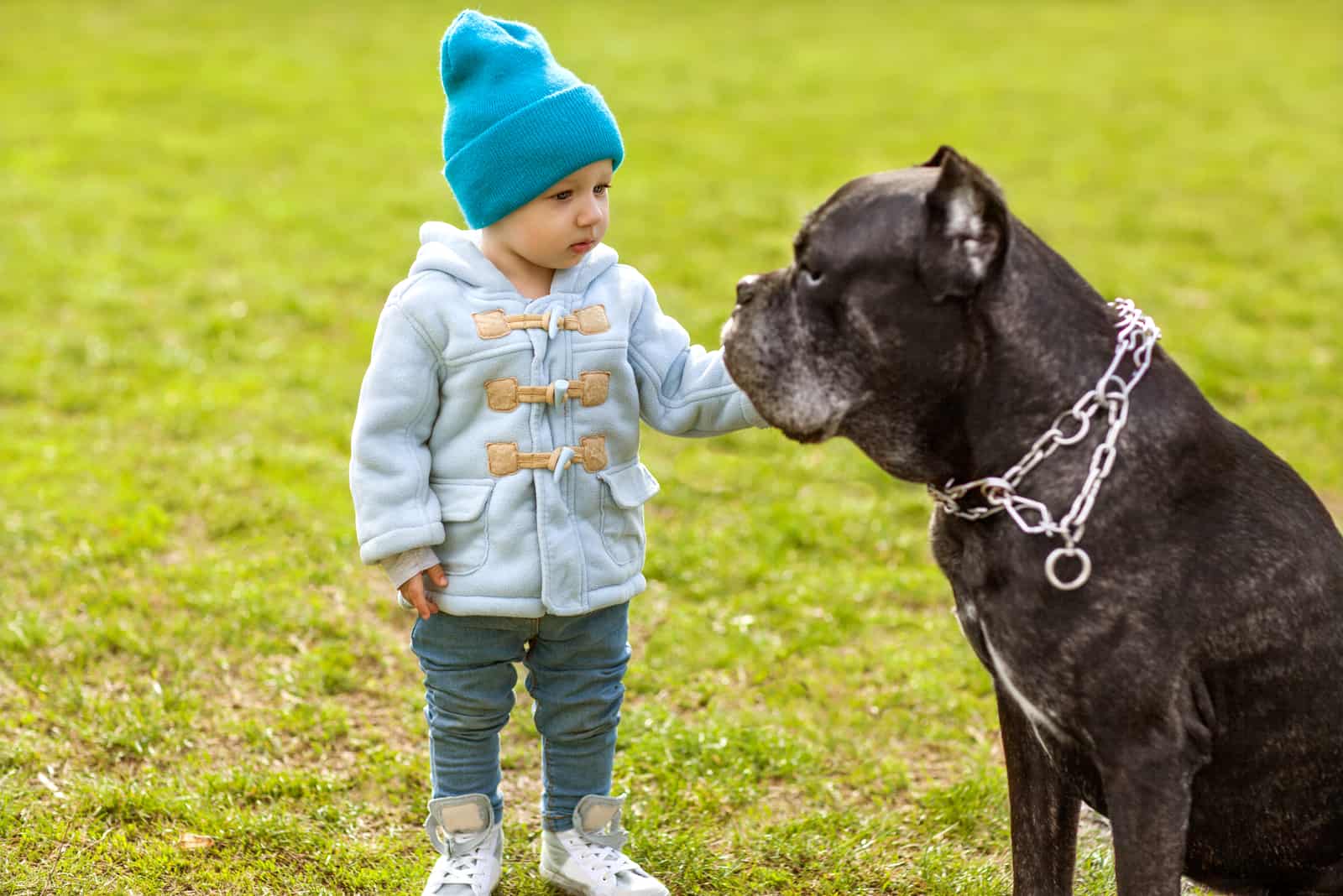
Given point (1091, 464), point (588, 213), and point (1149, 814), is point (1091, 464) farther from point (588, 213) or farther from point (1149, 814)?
point (588, 213)

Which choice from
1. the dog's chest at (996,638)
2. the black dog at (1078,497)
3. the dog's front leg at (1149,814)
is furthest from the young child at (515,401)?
the dog's front leg at (1149,814)

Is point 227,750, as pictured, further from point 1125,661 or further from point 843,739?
point 1125,661

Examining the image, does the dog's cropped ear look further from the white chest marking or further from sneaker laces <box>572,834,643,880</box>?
sneaker laces <box>572,834,643,880</box>

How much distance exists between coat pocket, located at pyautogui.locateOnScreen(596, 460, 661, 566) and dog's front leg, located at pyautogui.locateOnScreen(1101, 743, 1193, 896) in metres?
1.35

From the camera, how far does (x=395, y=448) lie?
358 centimetres

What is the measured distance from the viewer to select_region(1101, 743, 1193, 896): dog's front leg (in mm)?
2922

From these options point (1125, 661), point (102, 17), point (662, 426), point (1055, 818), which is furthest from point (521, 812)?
point (102, 17)

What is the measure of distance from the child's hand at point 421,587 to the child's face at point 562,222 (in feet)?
2.67

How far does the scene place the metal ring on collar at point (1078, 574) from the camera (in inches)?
114

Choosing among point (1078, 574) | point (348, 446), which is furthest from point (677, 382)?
point (348, 446)

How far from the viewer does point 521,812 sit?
4.52m

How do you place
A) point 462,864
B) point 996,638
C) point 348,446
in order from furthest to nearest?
point 348,446 → point 462,864 → point 996,638

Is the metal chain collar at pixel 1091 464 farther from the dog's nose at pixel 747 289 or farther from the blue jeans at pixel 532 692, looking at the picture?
the blue jeans at pixel 532 692

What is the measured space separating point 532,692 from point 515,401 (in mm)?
878
